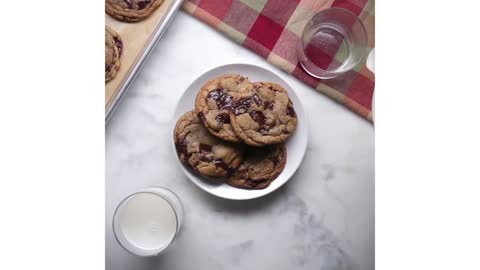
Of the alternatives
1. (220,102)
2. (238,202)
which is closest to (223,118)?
(220,102)

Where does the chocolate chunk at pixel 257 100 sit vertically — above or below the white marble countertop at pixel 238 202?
above

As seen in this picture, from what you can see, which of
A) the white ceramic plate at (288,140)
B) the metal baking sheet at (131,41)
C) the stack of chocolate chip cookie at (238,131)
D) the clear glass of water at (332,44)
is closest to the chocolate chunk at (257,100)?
the stack of chocolate chip cookie at (238,131)

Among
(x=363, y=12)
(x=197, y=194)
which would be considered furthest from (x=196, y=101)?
(x=363, y=12)

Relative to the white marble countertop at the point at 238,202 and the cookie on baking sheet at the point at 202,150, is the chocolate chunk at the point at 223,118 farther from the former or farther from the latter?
the white marble countertop at the point at 238,202

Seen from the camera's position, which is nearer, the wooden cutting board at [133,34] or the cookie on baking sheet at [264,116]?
the cookie on baking sheet at [264,116]

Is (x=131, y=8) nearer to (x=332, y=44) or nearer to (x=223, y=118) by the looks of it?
(x=223, y=118)

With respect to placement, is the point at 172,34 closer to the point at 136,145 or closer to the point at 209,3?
the point at 209,3
